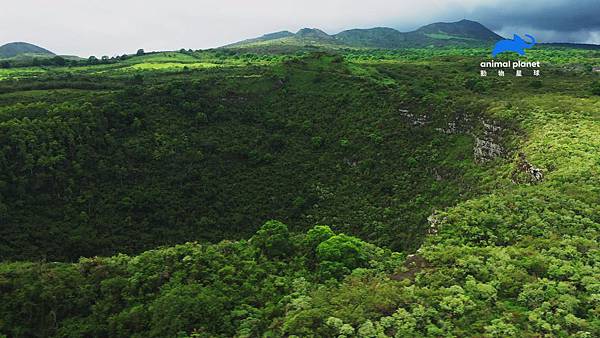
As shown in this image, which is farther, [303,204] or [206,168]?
[206,168]

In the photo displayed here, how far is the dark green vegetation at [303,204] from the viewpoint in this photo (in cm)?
2011

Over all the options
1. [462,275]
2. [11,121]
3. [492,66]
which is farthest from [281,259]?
[492,66]

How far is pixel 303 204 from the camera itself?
62.2 metres

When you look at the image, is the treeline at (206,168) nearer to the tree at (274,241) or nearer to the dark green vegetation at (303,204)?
the dark green vegetation at (303,204)

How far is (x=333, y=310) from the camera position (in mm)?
18797

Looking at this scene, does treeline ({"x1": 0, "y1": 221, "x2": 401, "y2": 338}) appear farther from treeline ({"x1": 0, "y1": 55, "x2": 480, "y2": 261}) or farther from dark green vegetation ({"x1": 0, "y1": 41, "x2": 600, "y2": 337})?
treeline ({"x1": 0, "y1": 55, "x2": 480, "y2": 261})

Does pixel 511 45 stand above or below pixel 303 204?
above

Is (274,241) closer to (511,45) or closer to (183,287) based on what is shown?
(183,287)

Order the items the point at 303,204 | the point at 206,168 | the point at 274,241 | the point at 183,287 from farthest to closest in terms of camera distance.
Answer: the point at 206,168 → the point at 303,204 → the point at 274,241 → the point at 183,287

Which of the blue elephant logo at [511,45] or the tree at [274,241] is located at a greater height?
the blue elephant logo at [511,45]

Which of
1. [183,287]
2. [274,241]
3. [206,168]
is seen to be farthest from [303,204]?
[183,287]

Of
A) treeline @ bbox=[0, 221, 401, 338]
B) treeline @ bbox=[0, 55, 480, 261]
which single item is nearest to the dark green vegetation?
treeline @ bbox=[0, 221, 401, 338]

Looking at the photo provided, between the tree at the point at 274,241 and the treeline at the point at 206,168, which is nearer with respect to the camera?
the tree at the point at 274,241

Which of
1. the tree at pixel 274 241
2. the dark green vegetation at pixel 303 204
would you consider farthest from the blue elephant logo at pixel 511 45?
the tree at pixel 274 241
